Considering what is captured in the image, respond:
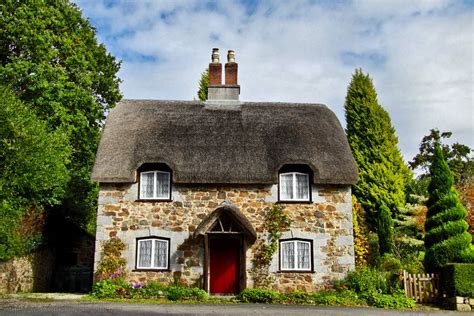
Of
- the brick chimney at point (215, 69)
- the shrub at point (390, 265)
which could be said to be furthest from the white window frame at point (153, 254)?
the shrub at point (390, 265)

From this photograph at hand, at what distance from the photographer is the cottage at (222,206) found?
54.9ft

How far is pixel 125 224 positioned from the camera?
16984 mm

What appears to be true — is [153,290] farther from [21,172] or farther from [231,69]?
[231,69]

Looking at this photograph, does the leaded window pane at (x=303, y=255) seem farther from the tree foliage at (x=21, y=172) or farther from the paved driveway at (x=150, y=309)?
the tree foliage at (x=21, y=172)

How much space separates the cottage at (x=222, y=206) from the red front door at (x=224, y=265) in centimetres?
3

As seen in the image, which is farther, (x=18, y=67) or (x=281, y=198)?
(x=18, y=67)

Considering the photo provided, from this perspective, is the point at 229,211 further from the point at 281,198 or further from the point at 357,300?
the point at 357,300

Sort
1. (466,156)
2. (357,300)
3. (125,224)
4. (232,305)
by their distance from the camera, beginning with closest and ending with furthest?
1. (232,305)
2. (357,300)
3. (125,224)
4. (466,156)

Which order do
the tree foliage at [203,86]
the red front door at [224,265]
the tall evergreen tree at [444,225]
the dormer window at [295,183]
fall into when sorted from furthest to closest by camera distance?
the tree foliage at [203,86] < the dormer window at [295,183] < the red front door at [224,265] < the tall evergreen tree at [444,225]

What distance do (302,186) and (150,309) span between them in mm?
7371

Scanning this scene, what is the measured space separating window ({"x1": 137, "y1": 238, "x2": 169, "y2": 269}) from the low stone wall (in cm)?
477

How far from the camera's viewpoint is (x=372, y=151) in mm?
27219

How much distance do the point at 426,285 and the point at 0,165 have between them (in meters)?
14.9

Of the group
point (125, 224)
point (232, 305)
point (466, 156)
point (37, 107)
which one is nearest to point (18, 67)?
point (37, 107)
